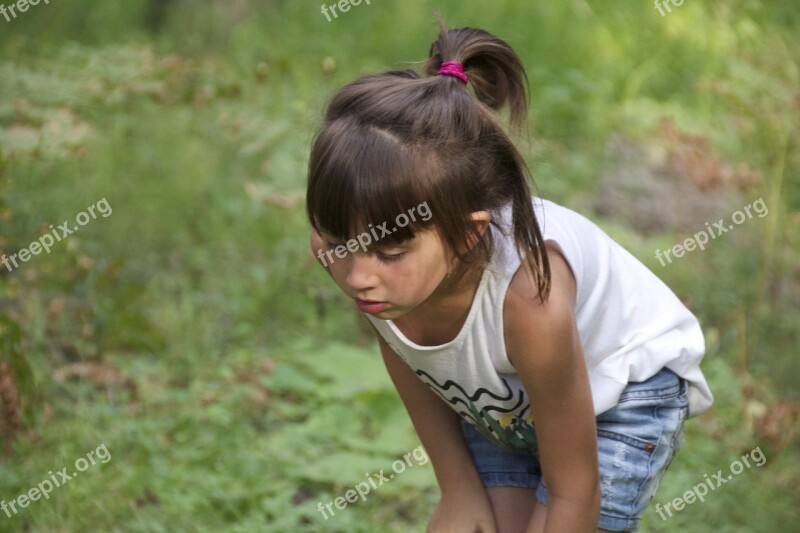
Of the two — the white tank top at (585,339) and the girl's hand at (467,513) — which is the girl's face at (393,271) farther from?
the girl's hand at (467,513)

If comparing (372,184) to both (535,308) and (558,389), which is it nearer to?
(535,308)

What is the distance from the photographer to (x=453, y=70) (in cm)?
190

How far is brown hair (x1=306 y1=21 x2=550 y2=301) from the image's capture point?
5.70 feet

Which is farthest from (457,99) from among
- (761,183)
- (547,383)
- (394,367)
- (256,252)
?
(761,183)

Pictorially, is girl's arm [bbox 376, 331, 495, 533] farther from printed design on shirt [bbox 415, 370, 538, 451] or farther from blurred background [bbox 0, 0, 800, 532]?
blurred background [bbox 0, 0, 800, 532]

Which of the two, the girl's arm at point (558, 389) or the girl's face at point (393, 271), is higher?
the girl's face at point (393, 271)

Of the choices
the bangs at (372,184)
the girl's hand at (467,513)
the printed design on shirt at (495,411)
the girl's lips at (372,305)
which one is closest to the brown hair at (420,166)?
the bangs at (372,184)

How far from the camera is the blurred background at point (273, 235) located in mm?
3221

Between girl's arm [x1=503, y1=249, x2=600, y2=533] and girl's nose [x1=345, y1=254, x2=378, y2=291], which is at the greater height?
girl's nose [x1=345, y1=254, x2=378, y2=291]

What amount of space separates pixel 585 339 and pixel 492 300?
263mm

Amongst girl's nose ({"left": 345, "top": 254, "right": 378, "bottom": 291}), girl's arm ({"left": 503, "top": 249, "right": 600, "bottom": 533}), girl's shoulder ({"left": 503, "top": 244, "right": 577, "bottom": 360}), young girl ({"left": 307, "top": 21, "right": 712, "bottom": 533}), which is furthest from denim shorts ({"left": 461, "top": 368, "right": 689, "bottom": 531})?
girl's nose ({"left": 345, "top": 254, "right": 378, "bottom": 291})

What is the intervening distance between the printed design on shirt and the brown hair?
1.01ft

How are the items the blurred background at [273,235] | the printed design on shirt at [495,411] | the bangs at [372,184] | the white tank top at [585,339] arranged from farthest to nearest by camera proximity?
the blurred background at [273,235]
the printed design on shirt at [495,411]
the white tank top at [585,339]
the bangs at [372,184]

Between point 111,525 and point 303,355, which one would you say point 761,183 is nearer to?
point 303,355
